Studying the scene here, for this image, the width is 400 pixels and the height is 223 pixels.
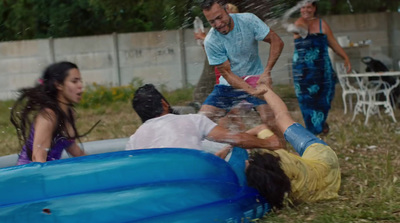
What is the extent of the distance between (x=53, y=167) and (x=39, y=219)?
0.83 ft

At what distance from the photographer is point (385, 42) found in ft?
36.9

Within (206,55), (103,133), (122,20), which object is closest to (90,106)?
(103,133)

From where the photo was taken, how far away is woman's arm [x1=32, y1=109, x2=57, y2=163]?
3342mm

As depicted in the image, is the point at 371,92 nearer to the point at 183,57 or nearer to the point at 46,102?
the point at 183,57

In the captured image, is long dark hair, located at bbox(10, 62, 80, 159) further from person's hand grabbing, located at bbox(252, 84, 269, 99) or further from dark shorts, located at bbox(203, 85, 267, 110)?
person's hand grabbing, located at bbox(252, 84, 269, 99)

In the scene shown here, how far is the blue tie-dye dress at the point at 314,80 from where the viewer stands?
6.11m

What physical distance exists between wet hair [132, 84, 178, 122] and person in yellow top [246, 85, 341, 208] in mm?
588

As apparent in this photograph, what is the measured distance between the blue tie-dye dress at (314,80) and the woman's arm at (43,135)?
330 cm

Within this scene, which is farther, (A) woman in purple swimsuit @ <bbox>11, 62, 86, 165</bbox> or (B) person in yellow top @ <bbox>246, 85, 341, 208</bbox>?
(A) woman in purple swimsuit @ <bbox>11, 62, 86, 165</bbox>

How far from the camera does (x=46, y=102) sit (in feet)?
11.3

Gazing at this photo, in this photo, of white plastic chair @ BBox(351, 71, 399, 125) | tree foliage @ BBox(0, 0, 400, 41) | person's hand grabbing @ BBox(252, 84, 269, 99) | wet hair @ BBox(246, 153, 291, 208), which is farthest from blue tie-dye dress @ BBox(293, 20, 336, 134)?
wet hair @ BBox(246, 153, 291, 208)

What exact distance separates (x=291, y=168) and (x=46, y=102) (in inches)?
56.2

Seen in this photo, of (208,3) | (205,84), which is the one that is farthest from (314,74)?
(208,3)

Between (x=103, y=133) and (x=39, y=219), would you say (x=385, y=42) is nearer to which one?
(x=103, y=133)
